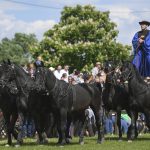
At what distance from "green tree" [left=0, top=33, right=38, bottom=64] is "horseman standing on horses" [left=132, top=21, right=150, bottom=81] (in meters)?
55.1

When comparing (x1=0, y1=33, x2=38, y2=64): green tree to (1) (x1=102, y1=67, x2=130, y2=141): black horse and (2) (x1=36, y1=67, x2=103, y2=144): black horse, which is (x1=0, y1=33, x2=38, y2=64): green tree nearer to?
(1) (x1=102, y1=67, x2=130, y2=141): black horse

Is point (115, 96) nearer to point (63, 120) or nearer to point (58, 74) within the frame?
point (63, 120)

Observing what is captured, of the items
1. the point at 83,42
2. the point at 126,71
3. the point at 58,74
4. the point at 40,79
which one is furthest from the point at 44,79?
the point at 83,42

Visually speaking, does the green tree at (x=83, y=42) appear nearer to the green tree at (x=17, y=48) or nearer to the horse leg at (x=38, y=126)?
the green tree at (x=17, y=48)

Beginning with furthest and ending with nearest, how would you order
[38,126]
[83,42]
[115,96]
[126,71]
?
[83,42], [115,96], [126,71], [38,126]

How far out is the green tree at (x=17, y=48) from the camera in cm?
8412

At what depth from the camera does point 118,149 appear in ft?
45.2

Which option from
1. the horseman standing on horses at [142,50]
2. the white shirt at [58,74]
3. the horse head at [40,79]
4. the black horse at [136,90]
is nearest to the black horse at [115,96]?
the black horse at [136,90]

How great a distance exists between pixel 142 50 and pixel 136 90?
1.72 meters

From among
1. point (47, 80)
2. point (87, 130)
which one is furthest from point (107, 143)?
point (87, 130)

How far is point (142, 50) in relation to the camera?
57.4 feet

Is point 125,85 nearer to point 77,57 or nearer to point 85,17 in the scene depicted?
point 77,57

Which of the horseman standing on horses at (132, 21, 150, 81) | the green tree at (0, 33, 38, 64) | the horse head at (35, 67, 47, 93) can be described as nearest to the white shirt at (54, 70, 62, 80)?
the horseman standing on horses at (132, 21, 150, 81)

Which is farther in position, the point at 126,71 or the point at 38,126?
the point at 126,71
